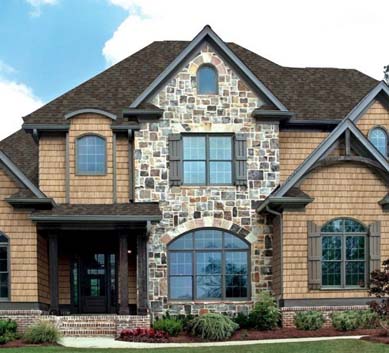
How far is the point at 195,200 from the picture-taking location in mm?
25312

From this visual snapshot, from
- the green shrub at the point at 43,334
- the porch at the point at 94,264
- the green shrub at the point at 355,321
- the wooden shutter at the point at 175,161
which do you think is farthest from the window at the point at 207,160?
the green shrub at the point at 43,334

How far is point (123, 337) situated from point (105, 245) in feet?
17.1

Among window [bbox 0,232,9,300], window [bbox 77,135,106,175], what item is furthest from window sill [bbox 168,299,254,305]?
window [bbox 0,232,9,300]

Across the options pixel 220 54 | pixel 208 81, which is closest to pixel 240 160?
pixel 208 81

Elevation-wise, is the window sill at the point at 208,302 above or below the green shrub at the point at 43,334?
above

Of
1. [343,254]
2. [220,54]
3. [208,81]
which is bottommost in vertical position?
[343,254]

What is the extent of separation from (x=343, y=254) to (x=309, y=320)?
96.1 inches

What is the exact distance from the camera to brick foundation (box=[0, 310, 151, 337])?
2277 centimetres

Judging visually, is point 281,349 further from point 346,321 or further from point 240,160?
point 240,160

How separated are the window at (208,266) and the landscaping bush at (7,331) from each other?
511 centimetres

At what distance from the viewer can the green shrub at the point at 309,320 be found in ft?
75.7

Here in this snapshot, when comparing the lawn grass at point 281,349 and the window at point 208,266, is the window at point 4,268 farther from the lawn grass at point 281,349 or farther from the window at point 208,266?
the window at point 208,266

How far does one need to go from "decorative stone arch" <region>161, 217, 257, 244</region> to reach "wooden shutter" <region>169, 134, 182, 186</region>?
4.53ft

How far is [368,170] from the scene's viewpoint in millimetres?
24547
